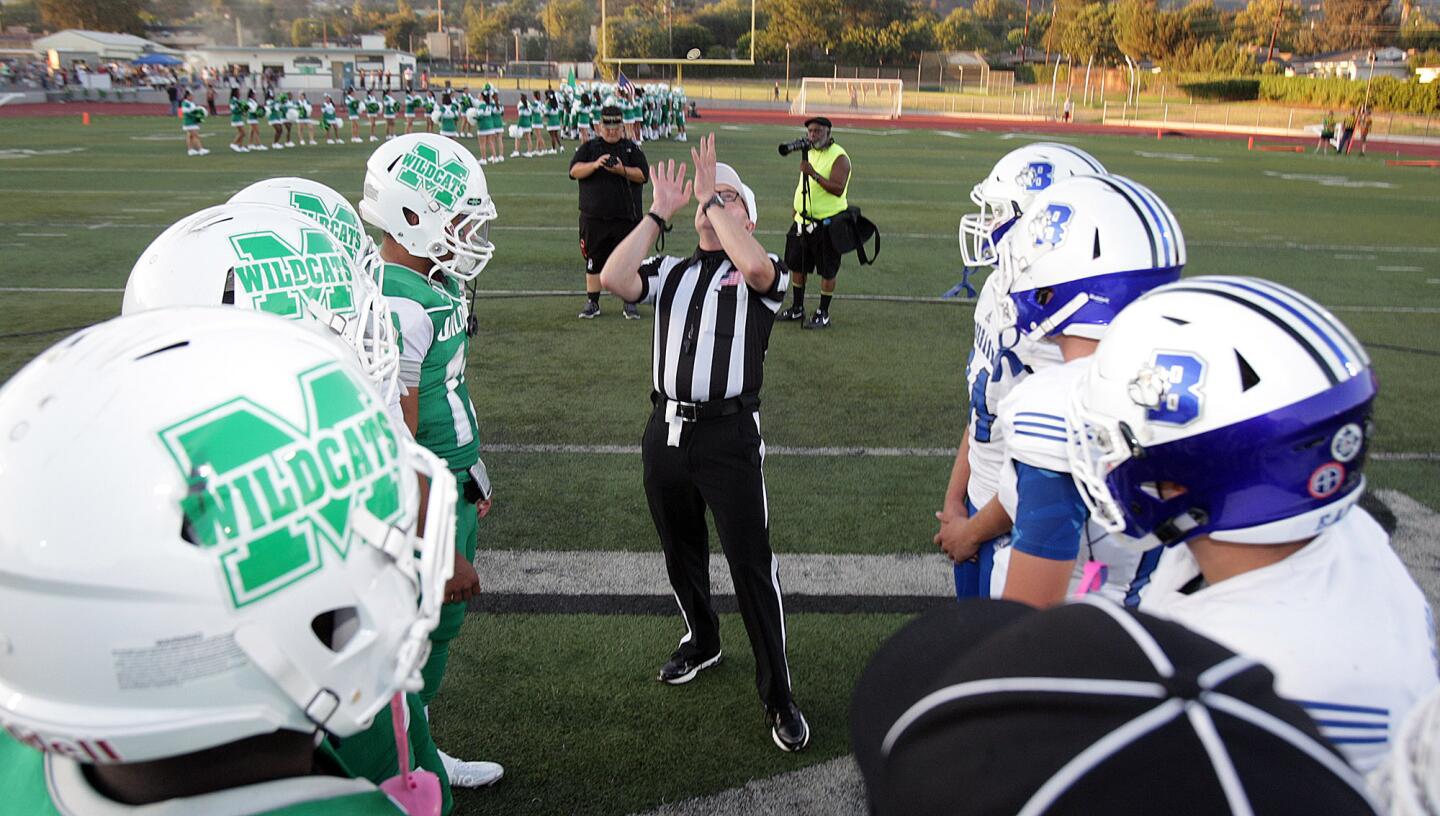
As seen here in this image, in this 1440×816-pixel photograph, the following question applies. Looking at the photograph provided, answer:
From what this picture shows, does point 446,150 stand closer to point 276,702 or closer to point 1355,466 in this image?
point 276,702

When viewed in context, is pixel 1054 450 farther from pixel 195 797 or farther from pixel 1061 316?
pixel 195 797

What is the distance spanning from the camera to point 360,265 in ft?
11.1

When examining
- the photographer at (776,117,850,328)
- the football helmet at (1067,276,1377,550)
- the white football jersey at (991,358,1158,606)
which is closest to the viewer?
the football helmet at (1067,276,1377,550)

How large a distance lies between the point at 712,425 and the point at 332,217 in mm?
1682

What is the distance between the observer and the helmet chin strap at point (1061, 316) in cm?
277

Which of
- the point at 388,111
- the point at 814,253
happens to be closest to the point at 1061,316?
the point at 814,253

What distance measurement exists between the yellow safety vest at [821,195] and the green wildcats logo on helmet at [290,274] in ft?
25.7

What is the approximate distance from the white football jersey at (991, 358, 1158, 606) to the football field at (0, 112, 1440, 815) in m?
1.54

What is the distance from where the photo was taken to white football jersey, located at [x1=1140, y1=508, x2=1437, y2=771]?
1425mm

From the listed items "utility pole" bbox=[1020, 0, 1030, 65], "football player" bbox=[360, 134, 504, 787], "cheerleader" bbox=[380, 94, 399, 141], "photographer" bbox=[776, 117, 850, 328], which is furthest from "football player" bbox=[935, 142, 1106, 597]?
"utility pole" bbox=[1020, 0, 1030, 65]

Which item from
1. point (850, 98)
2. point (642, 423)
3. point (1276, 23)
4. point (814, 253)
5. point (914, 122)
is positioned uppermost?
point (1276, 23)

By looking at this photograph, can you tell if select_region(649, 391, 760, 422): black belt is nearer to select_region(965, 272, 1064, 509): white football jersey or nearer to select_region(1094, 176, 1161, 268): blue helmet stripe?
select_region(965, 272, 1064, 509): white football jersey

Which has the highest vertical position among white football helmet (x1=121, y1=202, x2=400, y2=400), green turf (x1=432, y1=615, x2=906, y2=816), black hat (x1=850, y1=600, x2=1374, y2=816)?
white football helmet (x1=121, y1=202, x2=400, y2=400)

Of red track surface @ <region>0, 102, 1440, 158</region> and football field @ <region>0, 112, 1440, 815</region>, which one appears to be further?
red track surface @ <region>0, 102, 1440, 158</region>
